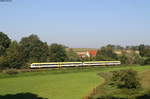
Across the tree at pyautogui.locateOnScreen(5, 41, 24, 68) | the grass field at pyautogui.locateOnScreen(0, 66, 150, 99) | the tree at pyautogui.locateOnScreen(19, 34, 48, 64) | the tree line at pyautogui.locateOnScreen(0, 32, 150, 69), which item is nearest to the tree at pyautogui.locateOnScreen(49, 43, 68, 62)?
the tree line at pyautogui.locateOnScreen(0, 32, 150, 69)

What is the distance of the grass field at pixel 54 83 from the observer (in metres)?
20.2

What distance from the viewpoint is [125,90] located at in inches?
801

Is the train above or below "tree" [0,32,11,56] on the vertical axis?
below

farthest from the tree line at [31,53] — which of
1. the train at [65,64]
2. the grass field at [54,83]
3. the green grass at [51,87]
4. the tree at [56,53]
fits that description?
the green grass at [51,87]

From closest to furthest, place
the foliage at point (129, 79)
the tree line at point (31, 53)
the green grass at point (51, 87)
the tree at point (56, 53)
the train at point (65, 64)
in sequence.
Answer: the green grass at point (51, 87)
the foliage at point (129, 79)
the train at point (65, 64)
the tree line at point (31, 53)
the tree at point (56, 53)

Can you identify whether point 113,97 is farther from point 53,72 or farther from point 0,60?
point 0,60

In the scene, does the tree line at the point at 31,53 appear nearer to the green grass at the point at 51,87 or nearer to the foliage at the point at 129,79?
the green grass at the point at 51,87

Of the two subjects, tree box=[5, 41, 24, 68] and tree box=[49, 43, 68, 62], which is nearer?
tree box=[5, 41, 24, 68]

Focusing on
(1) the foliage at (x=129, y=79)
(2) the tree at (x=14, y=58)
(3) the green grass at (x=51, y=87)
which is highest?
(2) the tree at (x=14, y=58)

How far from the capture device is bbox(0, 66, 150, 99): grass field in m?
20.2

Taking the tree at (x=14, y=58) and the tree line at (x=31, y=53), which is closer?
the tree at (x=14, y=58)

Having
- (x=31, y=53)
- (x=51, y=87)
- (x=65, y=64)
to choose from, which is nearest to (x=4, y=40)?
(x=31, y=53)

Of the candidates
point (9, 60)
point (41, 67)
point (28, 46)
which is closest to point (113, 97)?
point (41, 67)

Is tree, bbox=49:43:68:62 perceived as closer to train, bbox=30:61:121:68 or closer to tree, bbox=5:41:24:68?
train, bbox=30:61:121:68
